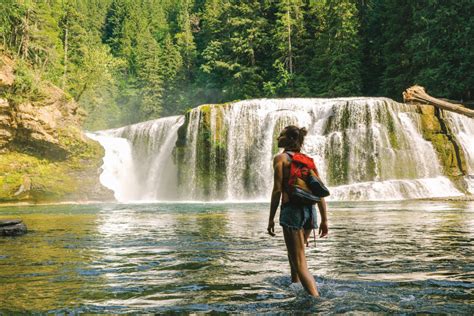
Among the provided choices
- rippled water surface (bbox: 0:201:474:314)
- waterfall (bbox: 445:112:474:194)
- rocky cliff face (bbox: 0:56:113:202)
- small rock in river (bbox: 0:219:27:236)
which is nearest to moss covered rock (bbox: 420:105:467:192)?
waterfall (bbox: 445:112:474:194)

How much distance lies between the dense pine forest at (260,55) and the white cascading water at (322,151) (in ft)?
34.0

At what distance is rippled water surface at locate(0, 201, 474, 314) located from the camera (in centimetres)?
432

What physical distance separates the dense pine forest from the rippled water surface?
24195 millimetres

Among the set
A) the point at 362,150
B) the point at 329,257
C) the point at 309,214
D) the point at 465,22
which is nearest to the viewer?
the point at 309,214

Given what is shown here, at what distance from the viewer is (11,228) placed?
1058 cm

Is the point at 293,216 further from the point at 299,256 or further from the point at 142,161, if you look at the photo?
the point at 142,161

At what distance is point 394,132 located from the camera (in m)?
28.3

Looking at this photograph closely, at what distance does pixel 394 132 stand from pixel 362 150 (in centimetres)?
215

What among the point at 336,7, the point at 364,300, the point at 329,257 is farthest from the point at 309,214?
the point at 336,7

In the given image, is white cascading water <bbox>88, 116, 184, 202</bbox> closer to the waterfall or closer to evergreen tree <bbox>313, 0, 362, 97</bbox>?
evergreen tree <bbox>313, 0, 362, 97</bbox>

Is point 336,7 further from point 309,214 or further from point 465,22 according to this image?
point 309,214

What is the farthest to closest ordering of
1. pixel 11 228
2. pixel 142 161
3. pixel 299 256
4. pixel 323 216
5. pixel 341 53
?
pixel 341 53, pixel 142 161, pixel 11 228, pixel 323 216, pixel 299 256

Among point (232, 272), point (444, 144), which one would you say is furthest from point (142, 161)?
point (232, 272)

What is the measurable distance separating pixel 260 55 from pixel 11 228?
46894mm
